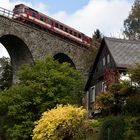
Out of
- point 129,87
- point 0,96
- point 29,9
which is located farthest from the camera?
point 29,9

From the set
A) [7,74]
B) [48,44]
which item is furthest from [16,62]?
[7,74]

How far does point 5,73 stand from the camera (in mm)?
72438

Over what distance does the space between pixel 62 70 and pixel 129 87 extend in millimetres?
12815

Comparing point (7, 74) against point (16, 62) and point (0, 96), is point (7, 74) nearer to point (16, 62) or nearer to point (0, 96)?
point (16, 62)

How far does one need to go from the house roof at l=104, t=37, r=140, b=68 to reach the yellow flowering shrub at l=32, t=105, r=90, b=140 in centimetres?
925

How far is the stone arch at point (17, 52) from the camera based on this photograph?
56.0 meters

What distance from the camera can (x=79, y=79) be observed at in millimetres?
42531

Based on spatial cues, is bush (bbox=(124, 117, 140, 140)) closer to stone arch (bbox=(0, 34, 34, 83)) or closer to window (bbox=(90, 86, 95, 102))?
window (bbox=(90, 86, 95, 102))

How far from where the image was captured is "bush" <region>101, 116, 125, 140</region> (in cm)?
2639

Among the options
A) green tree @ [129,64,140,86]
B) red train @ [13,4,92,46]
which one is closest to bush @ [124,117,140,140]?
green tree @ [129,64,140,86]

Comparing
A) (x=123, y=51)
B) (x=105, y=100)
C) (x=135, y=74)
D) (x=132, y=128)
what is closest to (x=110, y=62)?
(x=123, y=51)

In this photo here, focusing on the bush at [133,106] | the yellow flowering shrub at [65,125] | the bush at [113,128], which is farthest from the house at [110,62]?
the bush at [113,128]

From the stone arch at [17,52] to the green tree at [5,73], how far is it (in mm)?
13071

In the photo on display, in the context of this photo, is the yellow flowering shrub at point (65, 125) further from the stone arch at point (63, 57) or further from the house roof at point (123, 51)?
the stone arch at point (63, 57)
